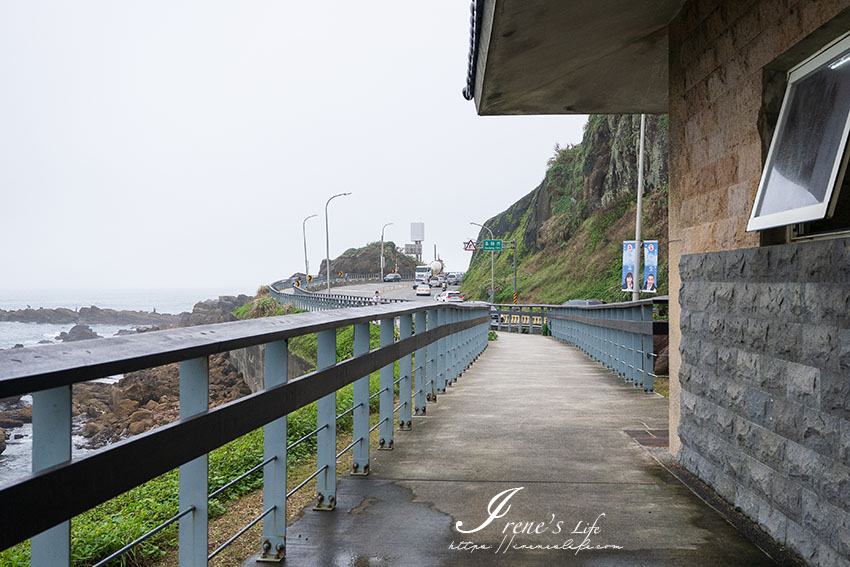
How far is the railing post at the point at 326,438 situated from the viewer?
14.5 feet

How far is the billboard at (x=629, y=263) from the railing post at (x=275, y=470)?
2442 centimetres

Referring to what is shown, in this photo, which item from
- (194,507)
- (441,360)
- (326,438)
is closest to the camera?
(194,507)

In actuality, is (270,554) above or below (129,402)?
above

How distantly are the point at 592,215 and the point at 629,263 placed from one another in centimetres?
2222

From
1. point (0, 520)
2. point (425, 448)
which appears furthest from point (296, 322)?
point (425, 448)

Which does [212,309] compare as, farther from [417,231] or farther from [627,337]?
[417,231]

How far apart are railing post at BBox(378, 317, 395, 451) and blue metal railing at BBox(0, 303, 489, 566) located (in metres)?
0.64

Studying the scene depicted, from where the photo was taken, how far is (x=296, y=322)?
12.3ft

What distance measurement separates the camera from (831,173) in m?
3.91

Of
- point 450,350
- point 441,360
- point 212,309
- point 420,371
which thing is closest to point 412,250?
point 212,309

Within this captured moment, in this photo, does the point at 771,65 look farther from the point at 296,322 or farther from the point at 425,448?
the point at 425,448

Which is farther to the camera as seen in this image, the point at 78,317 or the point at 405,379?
the point at 78,317

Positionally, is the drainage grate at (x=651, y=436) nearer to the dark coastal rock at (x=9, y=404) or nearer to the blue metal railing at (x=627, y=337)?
the blue metal railing at (x=627, y=337)

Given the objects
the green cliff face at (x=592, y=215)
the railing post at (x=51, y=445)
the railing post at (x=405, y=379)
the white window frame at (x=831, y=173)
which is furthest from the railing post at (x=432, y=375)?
the green cliff face at (x=592, y=215)
